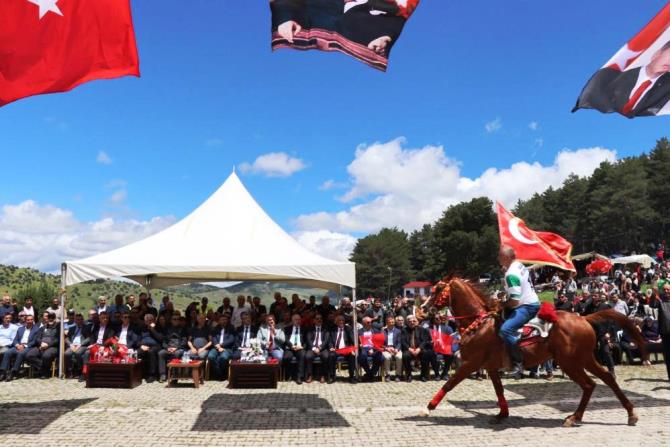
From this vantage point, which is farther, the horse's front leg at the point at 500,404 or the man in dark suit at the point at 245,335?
the man in dark suit at the point at 245,335

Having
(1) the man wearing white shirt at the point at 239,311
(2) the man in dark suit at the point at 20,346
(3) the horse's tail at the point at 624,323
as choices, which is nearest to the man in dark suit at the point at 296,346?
(1) the man wearing white shirt at the point at 239,311

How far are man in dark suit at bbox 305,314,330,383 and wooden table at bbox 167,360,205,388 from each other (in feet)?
7.89

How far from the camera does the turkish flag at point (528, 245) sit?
35.2 ft

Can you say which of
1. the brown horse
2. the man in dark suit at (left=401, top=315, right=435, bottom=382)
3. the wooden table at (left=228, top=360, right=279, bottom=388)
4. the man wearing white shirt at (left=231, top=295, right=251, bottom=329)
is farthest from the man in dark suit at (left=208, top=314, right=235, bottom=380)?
the brown horse

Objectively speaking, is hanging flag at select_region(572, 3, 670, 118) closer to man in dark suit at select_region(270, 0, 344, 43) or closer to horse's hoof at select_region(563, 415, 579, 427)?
man in dark suit at select_region(270, 0, 344, 43)

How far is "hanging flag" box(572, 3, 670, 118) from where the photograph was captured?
29.8ft

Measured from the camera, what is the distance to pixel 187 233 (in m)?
12.7

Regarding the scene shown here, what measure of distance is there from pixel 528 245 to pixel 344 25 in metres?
6.76

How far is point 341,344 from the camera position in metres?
11.5

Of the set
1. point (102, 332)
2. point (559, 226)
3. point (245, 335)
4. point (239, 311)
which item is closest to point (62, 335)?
point (102, 332)

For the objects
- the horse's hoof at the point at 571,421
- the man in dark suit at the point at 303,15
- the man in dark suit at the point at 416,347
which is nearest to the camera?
the man in dark suit at the point at 303,15

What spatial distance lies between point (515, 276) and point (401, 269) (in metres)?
79.8

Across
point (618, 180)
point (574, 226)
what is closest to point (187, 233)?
point (618, 180)

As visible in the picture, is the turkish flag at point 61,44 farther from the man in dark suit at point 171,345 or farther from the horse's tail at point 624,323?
the horse's tail at point 624,323
